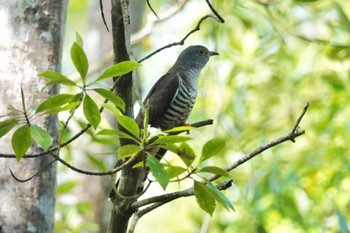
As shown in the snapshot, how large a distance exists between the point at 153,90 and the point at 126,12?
62.6 inches

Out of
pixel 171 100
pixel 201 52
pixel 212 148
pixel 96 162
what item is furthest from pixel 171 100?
pixel 212 148

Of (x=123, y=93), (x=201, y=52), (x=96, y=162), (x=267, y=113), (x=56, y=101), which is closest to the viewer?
(x=56, y=101)

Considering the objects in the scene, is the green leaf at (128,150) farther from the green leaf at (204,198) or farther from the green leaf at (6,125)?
the green leaf at (6,125)

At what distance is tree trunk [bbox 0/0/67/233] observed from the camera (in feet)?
8.48

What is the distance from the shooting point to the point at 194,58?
4316 mm

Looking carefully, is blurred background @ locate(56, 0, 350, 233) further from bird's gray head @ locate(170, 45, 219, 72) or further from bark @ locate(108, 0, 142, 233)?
bark @ locate(108, 0, 142, 233)

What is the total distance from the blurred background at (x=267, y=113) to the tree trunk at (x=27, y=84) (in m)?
1.52

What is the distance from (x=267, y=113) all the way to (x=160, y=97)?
2.86 metres

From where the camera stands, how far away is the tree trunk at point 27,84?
259 centimetres

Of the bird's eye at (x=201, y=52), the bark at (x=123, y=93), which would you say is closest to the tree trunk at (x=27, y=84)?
the bark at (x=123, y=93)

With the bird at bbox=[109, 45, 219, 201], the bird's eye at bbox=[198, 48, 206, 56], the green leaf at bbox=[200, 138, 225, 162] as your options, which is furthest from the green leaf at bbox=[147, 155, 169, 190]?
the bird's eye at bbox=[198, 48, 206, 56]

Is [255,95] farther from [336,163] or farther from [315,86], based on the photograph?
[336,163]

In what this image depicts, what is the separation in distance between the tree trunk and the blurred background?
1.52 meters

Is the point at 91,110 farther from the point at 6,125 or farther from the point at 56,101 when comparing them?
the point at 6,125
